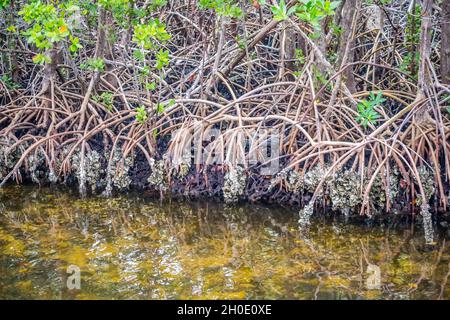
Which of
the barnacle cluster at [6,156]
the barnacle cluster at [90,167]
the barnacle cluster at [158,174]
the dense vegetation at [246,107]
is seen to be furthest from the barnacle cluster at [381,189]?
the barnacle cluster at [6,156]

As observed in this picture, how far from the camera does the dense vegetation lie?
4367 millimetres

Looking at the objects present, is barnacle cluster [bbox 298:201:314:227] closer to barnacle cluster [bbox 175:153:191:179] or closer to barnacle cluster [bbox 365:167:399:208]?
barnacle cluster [bbox 365:167:399:208]

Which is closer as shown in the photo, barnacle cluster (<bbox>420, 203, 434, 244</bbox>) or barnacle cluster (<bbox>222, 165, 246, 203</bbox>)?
barnacle cluster (<bbox>420, 203, 434, 244</bbox>)

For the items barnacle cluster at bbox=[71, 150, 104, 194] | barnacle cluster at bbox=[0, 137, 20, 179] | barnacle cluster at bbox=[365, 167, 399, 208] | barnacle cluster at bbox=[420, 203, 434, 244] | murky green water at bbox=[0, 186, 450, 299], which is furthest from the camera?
barnacle cluster at bbox=[0, 137, 20, 179]

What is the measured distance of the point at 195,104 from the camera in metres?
5.57

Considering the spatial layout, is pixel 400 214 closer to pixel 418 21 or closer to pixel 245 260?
pixel 245 260

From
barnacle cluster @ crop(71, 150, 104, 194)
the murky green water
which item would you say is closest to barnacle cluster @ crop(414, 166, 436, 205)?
the murky green water

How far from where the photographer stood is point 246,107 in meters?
5.45

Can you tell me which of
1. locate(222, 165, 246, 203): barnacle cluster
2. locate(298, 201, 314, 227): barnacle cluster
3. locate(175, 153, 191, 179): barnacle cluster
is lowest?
locate(298, 201, 314, 227): barnacle cluster

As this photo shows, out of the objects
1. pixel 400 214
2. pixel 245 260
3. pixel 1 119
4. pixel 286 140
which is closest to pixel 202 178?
pixel 286 140

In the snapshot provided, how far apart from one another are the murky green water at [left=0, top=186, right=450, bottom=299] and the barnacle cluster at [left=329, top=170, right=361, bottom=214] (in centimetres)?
18

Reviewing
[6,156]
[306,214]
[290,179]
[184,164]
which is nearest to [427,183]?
[306,214]
